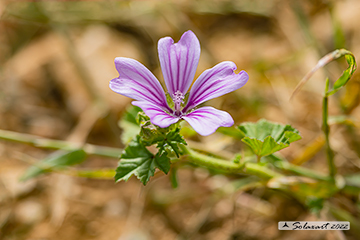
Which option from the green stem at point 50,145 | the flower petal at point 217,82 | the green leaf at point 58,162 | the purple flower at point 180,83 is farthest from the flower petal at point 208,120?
the green leaf at point 58,162

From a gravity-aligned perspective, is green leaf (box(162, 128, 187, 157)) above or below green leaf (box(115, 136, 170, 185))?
above

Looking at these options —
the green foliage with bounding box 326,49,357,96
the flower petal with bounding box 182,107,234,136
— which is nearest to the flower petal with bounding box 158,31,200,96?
the flower petal with bounding box 182,107,234,136

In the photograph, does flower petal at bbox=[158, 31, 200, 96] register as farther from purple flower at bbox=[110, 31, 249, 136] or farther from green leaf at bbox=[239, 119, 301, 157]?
green leaf at bbox=[239, 119, 301, 157]

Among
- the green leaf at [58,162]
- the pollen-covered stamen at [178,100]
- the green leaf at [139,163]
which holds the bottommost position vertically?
the green leaf at [139,163]

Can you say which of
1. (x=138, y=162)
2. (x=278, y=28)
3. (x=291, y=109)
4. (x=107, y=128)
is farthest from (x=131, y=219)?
(x=278, y=28)

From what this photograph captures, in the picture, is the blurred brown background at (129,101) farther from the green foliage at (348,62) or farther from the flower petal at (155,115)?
the flower petal at (155,115)

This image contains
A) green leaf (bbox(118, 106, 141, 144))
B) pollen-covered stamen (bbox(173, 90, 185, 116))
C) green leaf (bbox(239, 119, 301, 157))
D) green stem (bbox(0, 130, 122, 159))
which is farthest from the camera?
green stem (bbox(0, 130, 122, 159))
